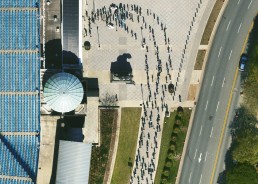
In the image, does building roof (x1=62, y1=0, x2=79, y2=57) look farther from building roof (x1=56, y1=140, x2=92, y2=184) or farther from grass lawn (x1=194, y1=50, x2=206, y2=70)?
grass lawn (x1=194, y1=50, x2=206, y2=70)

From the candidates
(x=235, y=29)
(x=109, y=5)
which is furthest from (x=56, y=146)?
(x=235, y=29)

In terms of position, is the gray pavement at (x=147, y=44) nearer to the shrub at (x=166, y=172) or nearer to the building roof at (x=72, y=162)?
the building roof at (x=72, y=162)

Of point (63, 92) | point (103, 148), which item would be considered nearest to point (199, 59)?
point (103, 148)

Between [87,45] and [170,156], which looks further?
[170,156]

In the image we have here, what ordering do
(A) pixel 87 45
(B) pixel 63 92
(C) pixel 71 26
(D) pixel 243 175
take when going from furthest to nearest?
(A) pixel 87 45 → (C) pixel 71 26 → (D) pixel 243 175 → (B) pixel 63 92

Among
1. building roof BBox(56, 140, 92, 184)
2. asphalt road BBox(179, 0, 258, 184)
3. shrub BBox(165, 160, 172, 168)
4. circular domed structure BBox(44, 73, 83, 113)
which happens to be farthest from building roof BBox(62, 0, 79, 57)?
shrub BBox(165, 160, 172, 168)

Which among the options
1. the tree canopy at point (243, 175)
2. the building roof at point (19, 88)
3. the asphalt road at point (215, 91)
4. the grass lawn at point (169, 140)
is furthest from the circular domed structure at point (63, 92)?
the tree canopy at point (243, 175)

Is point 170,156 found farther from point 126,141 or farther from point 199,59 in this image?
point 199,59
